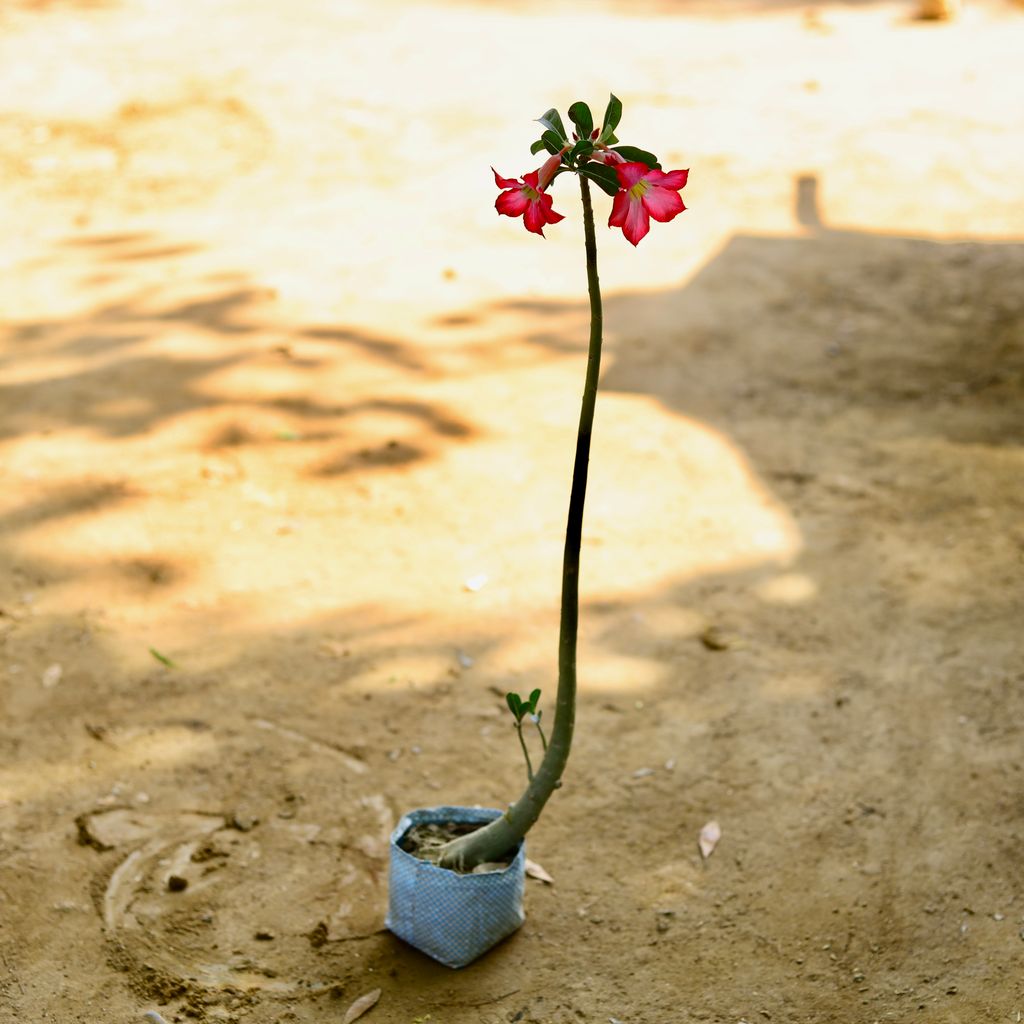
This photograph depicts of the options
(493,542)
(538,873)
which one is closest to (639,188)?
(538,873)

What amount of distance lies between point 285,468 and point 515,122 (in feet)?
12.9

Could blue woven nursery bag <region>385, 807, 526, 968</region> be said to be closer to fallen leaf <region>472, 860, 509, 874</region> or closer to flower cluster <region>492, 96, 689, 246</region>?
fallen leaf <region>472, 860, 509, 874</region>

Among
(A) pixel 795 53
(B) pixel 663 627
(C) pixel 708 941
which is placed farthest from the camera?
(A) pixel 795 53

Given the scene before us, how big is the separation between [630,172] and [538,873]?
5.64 ft

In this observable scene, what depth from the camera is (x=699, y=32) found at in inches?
→ 390

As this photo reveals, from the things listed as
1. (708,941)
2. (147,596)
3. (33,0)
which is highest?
(33,0)

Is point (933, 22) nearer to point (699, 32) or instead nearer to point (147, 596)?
point (699, 32)

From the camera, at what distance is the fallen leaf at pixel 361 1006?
8.38 feet

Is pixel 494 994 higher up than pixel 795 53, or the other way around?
pixel 795 53

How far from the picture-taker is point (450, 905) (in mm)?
2629

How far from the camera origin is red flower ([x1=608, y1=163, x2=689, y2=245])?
2066 mm

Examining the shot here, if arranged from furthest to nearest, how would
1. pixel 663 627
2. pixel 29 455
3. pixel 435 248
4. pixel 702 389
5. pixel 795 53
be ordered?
1. pixel 795 53
2. pixel 435 248
3. pixel 702 389
4. pixel 29 455
5. pixel 663 627

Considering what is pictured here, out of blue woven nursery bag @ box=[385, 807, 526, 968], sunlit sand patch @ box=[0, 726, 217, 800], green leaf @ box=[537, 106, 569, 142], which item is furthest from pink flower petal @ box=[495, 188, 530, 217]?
sunlit sand patch @ box=[0, 726, 217, 800]

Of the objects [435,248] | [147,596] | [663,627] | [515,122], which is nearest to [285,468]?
[147,596]
